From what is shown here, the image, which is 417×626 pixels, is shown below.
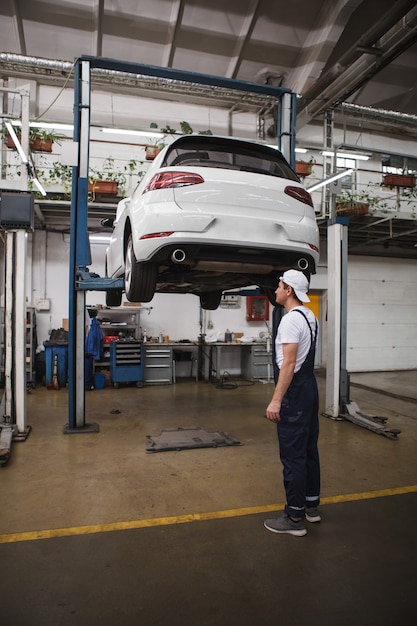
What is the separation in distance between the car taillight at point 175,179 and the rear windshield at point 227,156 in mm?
174

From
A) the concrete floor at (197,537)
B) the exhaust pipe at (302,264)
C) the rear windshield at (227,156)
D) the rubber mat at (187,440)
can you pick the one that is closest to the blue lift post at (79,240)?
the concrete floor at (197,537)

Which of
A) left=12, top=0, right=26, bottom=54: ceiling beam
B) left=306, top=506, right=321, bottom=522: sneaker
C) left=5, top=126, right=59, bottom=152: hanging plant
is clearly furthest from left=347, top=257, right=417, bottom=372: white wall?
left=12, top=0, right=26, bottom=54: ceiling beam

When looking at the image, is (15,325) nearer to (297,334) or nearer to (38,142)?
(297,334)

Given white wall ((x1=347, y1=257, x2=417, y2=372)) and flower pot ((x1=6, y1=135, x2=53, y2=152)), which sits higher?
flower pot ((x1=6, y1=135, x2=53, y2=152))

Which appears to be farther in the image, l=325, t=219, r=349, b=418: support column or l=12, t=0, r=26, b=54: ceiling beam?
l=12, t=0, r=26, b=54: ceiling beam

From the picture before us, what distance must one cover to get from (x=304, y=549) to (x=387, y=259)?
10802 mm

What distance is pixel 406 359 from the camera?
38.5 ft

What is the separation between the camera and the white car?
10.4ft

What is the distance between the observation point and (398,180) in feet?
30.8

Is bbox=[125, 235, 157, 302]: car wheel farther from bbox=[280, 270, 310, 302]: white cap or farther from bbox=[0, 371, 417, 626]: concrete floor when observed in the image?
bbox=[0, 371, 417, 626]: concrete floor

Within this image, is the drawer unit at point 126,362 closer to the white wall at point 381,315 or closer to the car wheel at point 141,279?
the car wheel at point 141,279

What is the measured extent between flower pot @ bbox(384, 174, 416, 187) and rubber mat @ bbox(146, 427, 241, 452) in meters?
7.56

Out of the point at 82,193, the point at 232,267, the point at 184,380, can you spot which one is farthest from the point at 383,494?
the point at 184,380

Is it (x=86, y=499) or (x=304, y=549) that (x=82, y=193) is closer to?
(x=86, y=499)
